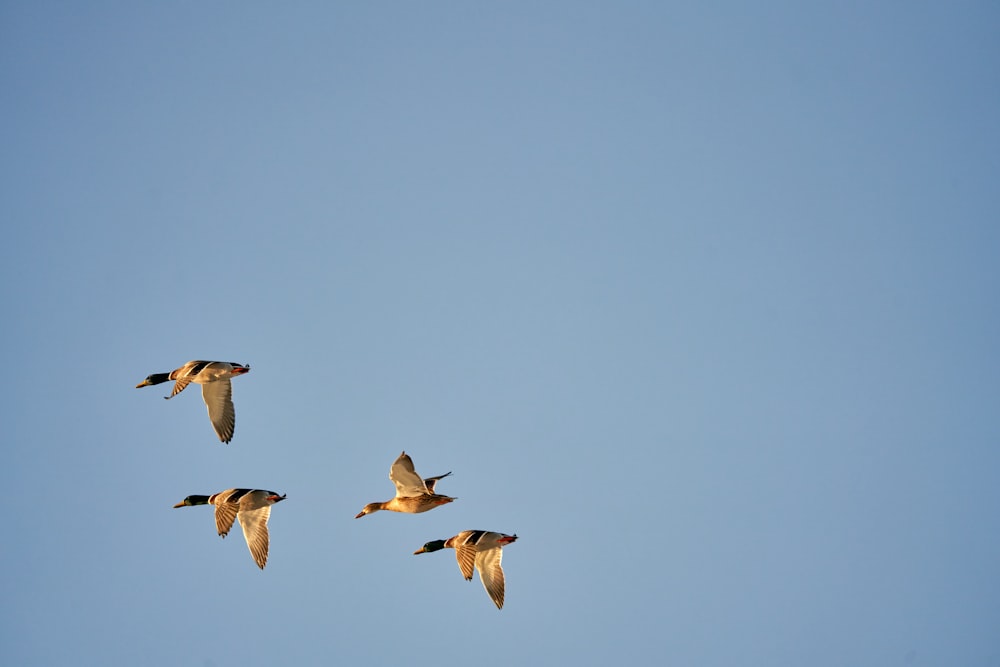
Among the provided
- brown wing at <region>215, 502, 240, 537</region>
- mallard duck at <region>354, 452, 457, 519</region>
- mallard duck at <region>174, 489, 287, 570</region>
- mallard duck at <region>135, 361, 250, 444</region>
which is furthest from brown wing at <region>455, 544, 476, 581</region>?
mallard duck at <region>135, 361, 250, 444</region>

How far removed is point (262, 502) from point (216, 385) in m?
3.30

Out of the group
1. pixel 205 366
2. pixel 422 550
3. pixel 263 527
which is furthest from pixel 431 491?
pixel 205 366

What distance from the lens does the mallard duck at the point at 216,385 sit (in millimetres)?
34094

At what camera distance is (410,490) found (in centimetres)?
3394

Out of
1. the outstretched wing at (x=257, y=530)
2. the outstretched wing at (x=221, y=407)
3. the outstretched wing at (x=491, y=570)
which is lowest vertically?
the outstretched wing at (x=491, y=570)

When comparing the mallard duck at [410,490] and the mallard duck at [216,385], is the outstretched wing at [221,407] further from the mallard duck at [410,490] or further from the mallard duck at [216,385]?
the mallard duck at [410,490]

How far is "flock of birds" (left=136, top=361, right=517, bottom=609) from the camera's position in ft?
109

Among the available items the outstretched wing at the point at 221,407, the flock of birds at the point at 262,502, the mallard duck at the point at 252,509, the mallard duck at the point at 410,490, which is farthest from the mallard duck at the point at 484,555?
the outstretched wing at the point at 221,407

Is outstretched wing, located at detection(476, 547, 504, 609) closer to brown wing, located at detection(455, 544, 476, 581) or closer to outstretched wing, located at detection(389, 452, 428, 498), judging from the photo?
brown wing, located at detection(455, 544, 476, 581)

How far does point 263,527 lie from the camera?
113 feet

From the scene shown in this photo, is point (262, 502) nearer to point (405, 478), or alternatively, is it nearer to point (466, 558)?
point (405, 478)

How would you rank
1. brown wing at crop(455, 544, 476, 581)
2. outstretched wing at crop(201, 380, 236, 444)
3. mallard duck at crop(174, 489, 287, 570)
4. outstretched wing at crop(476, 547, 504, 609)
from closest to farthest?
brown wing at crop(455, 544, 476, 581), outstretched wing at crop(476, 547, 504, 609), mallard duck at crop(174, 489, 287, 570), outstretched wing at crop(201, 380, 236, 444)

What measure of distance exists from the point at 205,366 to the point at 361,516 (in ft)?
19.2

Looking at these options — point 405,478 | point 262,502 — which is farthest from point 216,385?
point 405,478
